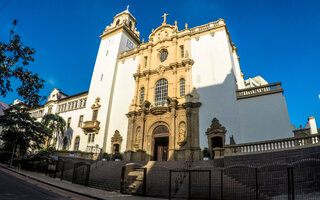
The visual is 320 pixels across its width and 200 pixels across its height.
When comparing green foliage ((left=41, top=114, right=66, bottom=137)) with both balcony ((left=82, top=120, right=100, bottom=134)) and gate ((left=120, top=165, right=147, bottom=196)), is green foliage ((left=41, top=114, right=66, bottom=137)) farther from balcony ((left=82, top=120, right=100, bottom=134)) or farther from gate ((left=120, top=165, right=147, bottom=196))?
gate ((left=120, top=165, right=147, bottom=196))

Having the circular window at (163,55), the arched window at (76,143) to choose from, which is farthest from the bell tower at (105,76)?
the circular window at (163,55)

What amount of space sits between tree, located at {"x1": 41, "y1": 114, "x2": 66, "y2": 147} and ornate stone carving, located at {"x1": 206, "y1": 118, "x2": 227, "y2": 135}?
78.5 ft

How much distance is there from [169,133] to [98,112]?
36.6ft

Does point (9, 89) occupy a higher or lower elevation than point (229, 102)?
lower

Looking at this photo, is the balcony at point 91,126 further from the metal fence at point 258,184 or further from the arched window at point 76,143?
the metal fence at point 258,184

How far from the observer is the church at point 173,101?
18.5 meters

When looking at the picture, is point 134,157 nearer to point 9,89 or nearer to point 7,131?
point 9,89

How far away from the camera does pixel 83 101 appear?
34031 mm

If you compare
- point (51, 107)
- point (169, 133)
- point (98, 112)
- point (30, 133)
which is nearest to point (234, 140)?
point (169, 133)

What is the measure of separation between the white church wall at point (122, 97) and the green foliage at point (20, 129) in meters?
11.3

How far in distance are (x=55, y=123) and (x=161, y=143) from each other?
63.6ft

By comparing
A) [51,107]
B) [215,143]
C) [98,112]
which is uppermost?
[51,107]

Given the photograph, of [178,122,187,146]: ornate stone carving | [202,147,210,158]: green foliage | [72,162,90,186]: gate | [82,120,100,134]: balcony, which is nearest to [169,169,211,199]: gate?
[72,162,90,186]: gate

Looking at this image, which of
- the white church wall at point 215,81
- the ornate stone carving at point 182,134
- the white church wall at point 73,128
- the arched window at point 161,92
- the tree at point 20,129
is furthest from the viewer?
the white church wall at point 73,128
